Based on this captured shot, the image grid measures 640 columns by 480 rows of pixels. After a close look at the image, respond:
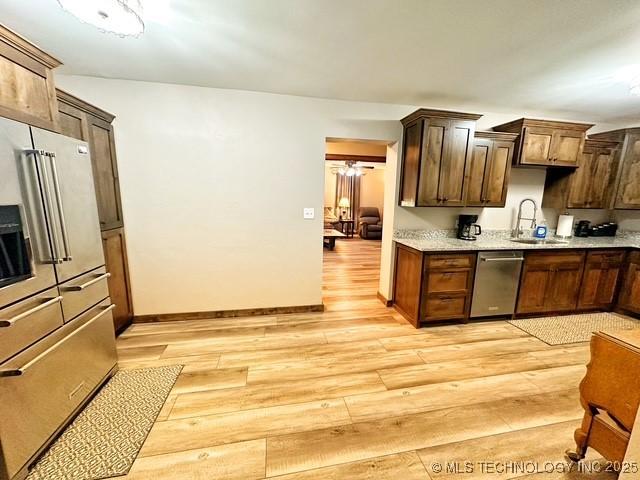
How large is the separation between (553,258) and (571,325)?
0.80 metres

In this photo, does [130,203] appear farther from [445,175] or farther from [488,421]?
[488,421]

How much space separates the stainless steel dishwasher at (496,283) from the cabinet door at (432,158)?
0.87 meters

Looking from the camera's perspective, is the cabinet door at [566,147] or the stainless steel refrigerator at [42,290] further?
the cabinet door at [566,147]

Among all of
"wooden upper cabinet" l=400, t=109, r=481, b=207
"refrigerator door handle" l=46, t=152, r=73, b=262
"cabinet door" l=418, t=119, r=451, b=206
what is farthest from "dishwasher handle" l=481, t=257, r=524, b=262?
"refrigerator door handle" l=46, t=152, r=73, b=262

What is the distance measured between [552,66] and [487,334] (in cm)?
258

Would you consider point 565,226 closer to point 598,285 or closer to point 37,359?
point 598,285

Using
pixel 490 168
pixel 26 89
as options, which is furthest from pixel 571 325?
pixel 26 89

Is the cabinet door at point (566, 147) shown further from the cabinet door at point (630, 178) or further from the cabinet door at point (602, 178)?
the cabinet door at point (630, 178)

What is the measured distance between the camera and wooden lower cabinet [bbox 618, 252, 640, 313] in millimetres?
3139

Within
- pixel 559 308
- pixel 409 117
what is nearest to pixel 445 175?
pixel 409 117

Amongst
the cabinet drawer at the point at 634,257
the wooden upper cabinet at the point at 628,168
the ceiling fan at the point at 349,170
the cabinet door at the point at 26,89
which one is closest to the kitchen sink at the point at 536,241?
the cabinet drawer at the point at 634,257

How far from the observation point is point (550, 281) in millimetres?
3141

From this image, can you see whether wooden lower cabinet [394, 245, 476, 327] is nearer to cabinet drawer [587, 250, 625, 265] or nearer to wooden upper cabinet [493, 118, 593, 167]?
wooden upper cabinet [493, 118, 593, 167]

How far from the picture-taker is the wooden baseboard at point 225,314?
2960 mm
